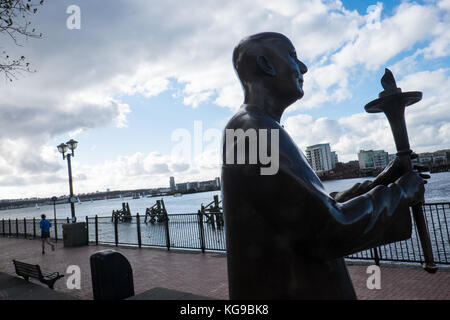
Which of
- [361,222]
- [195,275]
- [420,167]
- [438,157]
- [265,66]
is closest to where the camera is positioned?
[361,222]

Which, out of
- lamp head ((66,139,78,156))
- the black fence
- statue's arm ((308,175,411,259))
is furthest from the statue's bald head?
lamp head ((66,139,78,156))

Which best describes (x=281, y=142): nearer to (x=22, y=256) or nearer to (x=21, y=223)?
(x=22, y=256)

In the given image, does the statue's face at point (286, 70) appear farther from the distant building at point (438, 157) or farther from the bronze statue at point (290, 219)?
the distant building at point (438, 157)

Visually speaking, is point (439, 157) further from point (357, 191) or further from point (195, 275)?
point (357, 191)

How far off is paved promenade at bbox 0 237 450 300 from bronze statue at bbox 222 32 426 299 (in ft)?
16.5

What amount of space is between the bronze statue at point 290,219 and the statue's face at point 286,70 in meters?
0.20

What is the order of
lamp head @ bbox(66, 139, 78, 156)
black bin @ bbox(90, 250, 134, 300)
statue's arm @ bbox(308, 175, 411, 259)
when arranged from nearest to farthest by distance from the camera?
statue's arm @ bbox(308, 175, 411, 259) < black bin @ bbox(90, 250, 134, 300) < lamp head @ bbox(66, 139, 78, 156)

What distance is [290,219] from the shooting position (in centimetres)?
121

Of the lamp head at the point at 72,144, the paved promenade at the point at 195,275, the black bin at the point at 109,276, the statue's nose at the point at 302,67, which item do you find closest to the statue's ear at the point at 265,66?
the statue's nose at the point at 302,67

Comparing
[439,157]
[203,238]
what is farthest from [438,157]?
[203,238]

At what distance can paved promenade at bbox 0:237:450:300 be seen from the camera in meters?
5.78

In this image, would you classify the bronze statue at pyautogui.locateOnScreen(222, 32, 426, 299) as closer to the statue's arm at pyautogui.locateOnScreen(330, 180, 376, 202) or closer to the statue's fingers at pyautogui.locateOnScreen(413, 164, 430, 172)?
the statue's fingers at pyautogui.locateOnScreen(413, 164, 430, 172)

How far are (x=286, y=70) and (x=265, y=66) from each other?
12cm
